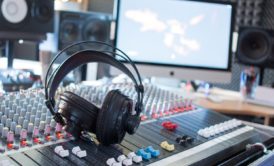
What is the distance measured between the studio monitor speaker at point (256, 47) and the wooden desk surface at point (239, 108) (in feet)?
1.01

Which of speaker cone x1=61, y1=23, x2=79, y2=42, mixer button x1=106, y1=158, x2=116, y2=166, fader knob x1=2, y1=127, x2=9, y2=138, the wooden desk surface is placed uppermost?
speaker cone x1=61, y1=23, x2=79, y2=42

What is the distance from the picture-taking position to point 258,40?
1.85 meters

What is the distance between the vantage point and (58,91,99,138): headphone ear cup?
0.69 meters

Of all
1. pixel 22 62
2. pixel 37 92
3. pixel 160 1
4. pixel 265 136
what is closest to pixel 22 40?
pixel 22 62

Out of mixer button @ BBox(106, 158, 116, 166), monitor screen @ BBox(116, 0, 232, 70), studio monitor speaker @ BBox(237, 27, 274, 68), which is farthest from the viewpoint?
studio monitor speaker @ BBox(237, 27, 274, 68)

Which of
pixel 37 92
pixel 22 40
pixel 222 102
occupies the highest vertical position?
pixel 22 40

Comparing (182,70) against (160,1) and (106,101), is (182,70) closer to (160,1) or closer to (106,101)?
(160,1)

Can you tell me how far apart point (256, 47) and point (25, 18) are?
4.00ft

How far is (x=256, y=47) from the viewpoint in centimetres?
186

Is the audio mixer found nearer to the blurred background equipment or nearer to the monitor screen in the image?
the blurred background equipment

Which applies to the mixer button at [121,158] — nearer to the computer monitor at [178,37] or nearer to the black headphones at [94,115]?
the black headphones at [94,115]

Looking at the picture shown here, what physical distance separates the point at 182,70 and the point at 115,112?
901 mm


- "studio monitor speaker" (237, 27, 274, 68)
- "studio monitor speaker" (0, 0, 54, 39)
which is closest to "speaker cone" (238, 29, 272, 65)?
"studio monitor speaker" (237, 27, 274, 68)

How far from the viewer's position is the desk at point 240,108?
153 cm
